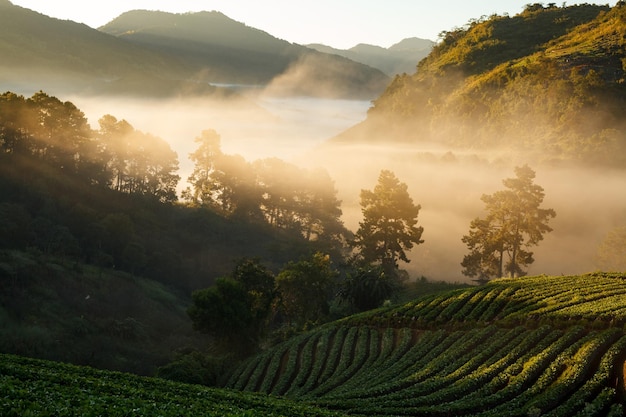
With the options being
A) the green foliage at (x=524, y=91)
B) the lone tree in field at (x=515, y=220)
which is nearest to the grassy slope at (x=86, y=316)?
the lone tree in field at (x=515, y=220)

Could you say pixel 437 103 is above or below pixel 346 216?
above

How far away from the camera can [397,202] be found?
7338cm

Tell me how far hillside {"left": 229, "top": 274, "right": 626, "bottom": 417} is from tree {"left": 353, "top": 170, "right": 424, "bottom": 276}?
2038 centimetres

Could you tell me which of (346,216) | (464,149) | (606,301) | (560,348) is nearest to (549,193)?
(464,149)

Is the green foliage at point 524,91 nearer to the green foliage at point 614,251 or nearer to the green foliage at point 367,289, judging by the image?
the green foliage at point 614,251

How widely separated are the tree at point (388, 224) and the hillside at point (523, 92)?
5617 centimetres

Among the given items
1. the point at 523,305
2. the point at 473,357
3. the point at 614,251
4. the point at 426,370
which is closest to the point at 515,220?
the point at 614,251

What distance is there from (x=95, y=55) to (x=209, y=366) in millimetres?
139880

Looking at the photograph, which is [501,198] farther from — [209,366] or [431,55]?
[431,55]

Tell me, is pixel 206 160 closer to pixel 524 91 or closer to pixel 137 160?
pixel 137 160

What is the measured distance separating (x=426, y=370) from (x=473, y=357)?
11.4 ft

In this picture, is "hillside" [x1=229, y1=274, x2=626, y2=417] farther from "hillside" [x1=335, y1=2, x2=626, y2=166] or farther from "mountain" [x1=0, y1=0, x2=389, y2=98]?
"mountain" [x1=0, y1=0, x2=389, y2=98]

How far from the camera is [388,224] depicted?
74.3 meters

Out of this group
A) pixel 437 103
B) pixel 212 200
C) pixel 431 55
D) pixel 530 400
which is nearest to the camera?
pixel 530 400
